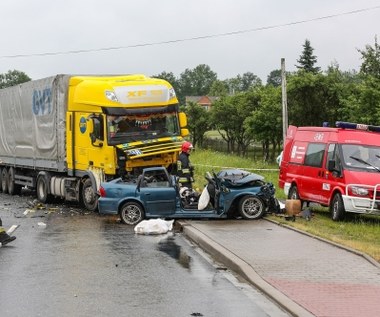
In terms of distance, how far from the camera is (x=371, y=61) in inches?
1694

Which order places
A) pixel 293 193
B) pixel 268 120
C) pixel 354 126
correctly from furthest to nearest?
pixel 268 120, pixel 293 193, pixel 354 126

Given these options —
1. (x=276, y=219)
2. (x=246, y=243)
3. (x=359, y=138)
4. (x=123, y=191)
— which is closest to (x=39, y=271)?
(x=246, y=243)

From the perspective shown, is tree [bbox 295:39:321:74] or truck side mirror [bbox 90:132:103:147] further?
tree [bbox 295:39:321:74]

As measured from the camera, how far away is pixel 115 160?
60.3 ft

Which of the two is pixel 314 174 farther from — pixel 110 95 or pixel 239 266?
pixel 239 266

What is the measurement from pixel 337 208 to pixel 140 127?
5.65 meters

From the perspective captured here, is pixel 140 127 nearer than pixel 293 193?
Yes

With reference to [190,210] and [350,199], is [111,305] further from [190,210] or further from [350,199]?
[350,199]

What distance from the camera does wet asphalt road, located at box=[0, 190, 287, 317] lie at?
7.78m

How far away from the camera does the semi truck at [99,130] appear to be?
60.9 feet

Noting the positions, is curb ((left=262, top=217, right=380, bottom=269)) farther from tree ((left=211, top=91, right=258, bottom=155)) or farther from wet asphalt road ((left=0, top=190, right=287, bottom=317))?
tree ((left=211, top=91, right=258, bottom=155))

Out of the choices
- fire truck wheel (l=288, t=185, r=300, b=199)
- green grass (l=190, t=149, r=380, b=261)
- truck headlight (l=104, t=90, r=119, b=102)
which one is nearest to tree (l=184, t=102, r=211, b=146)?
fire truck wheel (l=288, t=185, r=300, b=199)

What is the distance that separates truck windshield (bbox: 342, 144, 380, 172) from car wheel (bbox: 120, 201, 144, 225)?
515cm

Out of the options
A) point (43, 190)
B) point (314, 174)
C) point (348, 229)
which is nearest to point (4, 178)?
point (43, 190)
